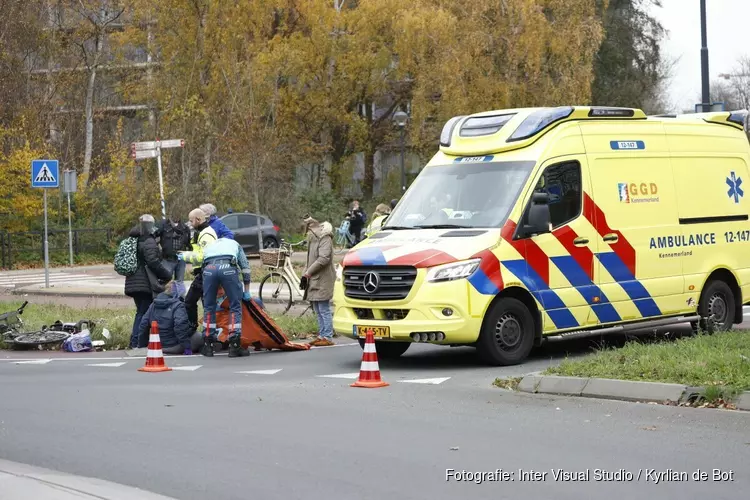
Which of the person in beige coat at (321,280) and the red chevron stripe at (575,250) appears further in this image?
the person in beige coat at (321,280)

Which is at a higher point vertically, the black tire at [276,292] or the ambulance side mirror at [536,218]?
the ambulance side mirror at [536,218]

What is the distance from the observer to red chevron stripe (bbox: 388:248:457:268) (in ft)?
41.8

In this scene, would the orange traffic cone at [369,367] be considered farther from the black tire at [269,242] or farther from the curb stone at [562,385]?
the black tire at [269,242]

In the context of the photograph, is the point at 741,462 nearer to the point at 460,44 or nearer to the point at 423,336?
the point at 423,336

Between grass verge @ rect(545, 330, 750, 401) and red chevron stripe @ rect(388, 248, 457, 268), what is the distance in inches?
69.9

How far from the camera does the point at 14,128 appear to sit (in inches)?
1644

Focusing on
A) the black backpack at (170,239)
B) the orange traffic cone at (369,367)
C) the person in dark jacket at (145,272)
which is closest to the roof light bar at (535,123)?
the orange traffic cone at (369,367)

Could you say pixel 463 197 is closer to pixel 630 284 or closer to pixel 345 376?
pixel 630 284

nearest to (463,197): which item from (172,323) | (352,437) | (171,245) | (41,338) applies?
(172,323)

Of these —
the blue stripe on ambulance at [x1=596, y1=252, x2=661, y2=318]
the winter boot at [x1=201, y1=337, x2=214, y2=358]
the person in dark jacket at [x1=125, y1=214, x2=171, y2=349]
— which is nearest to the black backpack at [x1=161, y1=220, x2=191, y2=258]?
the person in dark jacket at [x1=125, y1=214, x2=171, y2=349]

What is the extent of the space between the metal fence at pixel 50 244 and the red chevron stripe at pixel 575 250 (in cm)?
2837

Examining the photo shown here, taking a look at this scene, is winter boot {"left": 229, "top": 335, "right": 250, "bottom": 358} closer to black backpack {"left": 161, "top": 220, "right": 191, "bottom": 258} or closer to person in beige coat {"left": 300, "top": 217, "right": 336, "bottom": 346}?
person in beige coat {"left": 300, "top": 217, "right": 336, "bottom": 346}

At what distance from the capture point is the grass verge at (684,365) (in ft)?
33.1

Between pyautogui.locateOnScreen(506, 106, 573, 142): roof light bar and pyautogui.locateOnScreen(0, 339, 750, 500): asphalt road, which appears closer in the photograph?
pyautogui.locateOnScreen(0, 339, 750, 500): asphalt road
